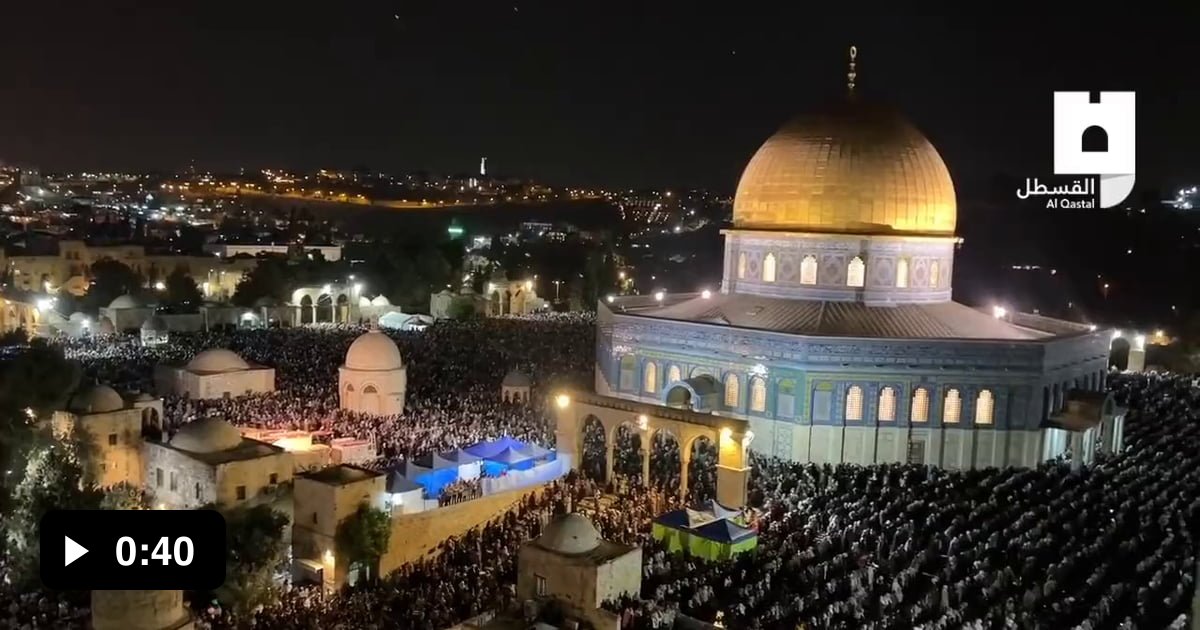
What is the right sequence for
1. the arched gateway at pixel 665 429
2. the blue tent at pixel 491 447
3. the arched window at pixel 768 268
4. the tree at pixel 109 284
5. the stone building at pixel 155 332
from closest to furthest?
the arched gateway at pixel 665 429, the blue tent at pixel 491 447, the arched window at pixel 768 268, the stone building at pixel 155 332, the tree at pixel 109 284

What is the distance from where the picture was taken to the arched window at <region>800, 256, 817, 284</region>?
3319 centimetres

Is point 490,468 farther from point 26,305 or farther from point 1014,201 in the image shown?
point 1014,201

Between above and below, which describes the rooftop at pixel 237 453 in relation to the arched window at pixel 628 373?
below

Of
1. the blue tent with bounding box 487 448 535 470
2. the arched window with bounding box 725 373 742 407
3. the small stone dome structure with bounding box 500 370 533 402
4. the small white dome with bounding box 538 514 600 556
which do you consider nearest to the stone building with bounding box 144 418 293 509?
the blue tent with bounding box 487 448 535 470

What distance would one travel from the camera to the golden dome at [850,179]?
107 feet

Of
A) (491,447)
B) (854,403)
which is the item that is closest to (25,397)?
(491,447)

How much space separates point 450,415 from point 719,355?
8.47 m

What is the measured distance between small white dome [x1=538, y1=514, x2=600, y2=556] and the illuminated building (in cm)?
1268

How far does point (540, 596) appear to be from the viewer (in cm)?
1738

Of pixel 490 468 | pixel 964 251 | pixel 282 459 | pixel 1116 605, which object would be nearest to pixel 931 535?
pixel 1116 605

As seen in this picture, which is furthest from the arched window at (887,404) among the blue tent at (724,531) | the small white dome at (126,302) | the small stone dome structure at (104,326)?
the small white dome at (126,302)

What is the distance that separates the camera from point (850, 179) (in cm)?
3269

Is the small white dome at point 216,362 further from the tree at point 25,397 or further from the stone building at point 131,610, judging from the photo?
the stone building at point 131,610

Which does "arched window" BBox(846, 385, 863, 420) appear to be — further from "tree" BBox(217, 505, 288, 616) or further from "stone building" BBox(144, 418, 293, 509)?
"tree" BBox(217, 505, 288, 616)
